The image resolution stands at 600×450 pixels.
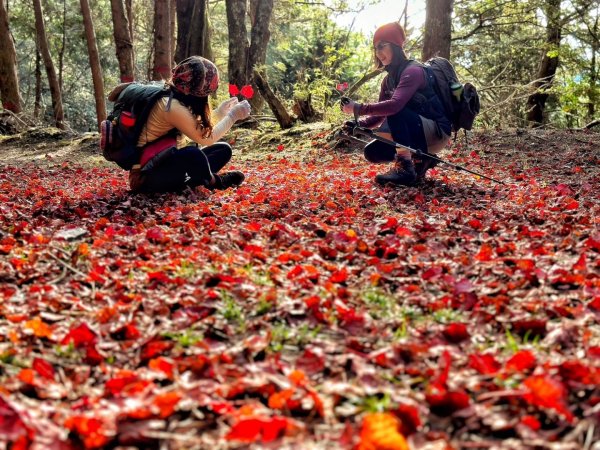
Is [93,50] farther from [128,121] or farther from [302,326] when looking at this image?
[302,326]

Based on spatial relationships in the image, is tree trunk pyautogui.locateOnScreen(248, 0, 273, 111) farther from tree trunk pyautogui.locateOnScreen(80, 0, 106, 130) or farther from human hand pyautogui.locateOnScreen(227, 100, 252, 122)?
human hand pyautogui.locateOnScreen(227, 100, 252, 122)

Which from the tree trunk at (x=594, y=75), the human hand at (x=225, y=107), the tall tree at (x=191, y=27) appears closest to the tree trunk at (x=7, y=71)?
the tall tree at (x=191, y=27)

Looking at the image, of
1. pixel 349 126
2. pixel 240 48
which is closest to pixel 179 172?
pixel 349 126

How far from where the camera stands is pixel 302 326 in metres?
2.01

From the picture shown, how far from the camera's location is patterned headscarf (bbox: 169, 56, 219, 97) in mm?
4367

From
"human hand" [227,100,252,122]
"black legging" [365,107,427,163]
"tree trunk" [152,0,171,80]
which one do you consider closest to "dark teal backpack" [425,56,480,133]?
"black legging" [365,107,427,163]

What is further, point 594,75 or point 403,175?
point 594,75

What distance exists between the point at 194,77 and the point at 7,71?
11745 mm

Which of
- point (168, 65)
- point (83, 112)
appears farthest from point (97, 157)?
point (83, 112)

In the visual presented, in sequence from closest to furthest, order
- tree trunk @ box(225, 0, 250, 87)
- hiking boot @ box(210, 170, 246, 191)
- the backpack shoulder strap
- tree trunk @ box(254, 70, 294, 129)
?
the backpack shoulder strap
hiking boot @ box(210, 170, 246, 191)
tree trunk @ box(254, 70, 294, 129)
tree trunk @ box(225, 0, 250, 87)

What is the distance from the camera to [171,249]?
9.95ft

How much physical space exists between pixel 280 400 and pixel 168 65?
10.1m

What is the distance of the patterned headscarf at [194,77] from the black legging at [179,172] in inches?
25.4

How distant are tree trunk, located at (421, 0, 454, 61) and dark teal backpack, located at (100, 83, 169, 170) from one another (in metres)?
6.14
